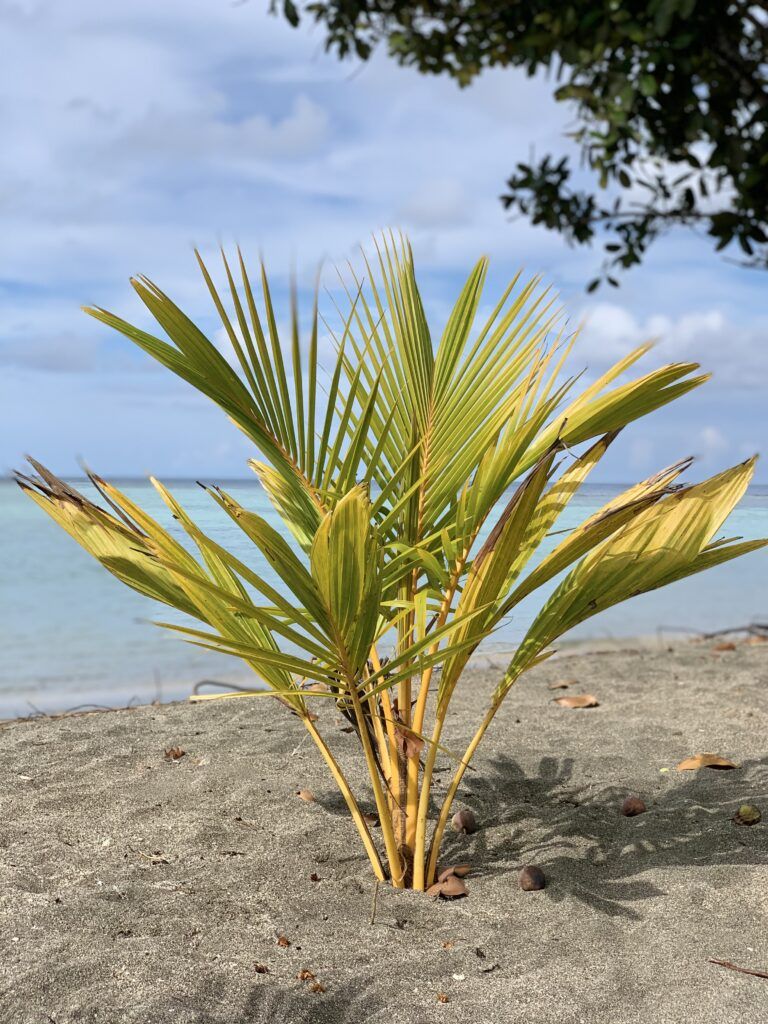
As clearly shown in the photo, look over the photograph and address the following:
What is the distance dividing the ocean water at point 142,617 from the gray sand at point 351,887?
49cm

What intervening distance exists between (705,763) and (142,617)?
71.0 inches

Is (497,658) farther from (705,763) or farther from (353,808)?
(353,808)

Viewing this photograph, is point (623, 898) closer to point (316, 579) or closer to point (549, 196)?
point (316, 579)

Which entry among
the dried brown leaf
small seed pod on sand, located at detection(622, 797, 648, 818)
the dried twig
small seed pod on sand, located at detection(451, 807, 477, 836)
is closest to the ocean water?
the dried brown leaf

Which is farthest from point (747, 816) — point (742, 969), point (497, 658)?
point (497, 658)

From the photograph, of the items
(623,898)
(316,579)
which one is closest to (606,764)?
(623,898)

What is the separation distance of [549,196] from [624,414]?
2.75 meters

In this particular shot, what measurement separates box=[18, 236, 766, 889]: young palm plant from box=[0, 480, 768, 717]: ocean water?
0.47 ft

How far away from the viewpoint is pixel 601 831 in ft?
7.16

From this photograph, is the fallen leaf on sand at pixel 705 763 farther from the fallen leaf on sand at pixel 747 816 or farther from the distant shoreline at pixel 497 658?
the distant shoreline at pixel 497 658

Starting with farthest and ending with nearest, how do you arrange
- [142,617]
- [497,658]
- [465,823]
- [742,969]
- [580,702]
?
[497,658] < [580,702] < [465,823] < [742,969] < [142,617]

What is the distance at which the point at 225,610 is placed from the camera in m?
1.76

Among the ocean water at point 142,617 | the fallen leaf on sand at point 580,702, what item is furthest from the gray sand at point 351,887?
the ocean water at point 142,617

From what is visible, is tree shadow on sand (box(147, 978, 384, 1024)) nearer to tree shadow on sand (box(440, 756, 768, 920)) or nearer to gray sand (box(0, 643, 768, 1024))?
gray sand (box(0, 643, 768, 1024))
